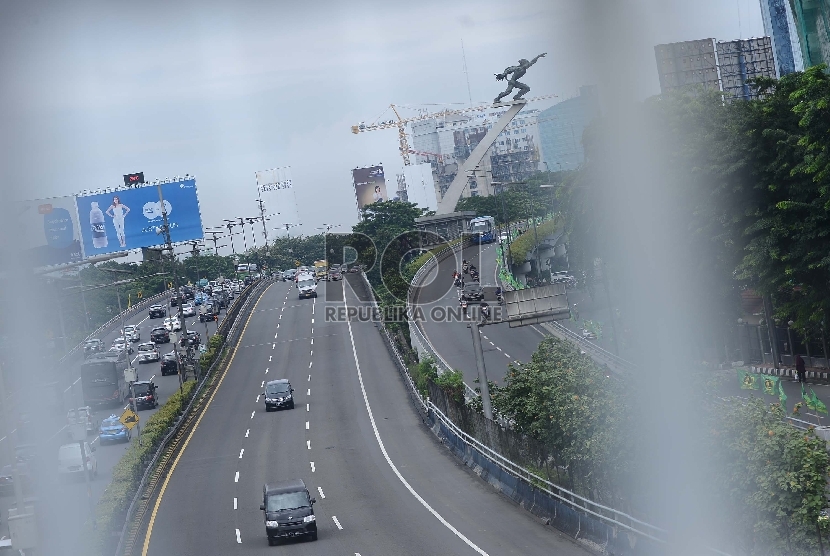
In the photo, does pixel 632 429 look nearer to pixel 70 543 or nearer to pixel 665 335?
pixel 665 335

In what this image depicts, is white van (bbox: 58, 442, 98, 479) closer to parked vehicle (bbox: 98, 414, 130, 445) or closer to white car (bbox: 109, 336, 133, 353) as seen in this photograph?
parked vehicle (bbox: 98, 414, 130, 445)

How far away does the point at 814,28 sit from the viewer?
194 ft

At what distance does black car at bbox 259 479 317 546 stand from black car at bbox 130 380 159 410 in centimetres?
3406

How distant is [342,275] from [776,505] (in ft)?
319

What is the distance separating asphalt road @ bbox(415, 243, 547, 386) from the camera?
63688 millimetres

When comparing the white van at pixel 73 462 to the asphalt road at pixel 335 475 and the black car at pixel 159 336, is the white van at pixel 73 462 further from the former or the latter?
the black car at pixel 159 336

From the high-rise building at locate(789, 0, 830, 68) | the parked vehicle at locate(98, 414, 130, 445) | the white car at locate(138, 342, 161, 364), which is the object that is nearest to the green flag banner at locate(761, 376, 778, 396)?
the high-rise building at locate(789, 0, 830, 68)

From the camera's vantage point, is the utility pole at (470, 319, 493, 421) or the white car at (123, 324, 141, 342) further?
the white car at (123, 324, 141, 342)

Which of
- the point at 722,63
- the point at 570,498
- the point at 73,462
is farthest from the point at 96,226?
the point at 722,63

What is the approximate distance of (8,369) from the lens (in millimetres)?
45562

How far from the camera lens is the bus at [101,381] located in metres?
62.8

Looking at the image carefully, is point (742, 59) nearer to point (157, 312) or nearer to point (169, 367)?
point (157, 312)

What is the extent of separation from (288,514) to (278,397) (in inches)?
1026

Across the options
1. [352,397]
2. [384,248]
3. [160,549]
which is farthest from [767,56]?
[160,549]
